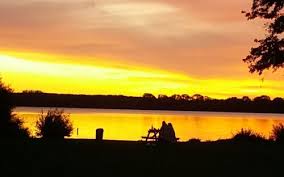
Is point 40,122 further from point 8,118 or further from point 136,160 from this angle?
point 136,160

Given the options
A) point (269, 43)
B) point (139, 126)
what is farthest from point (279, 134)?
point (139, 126)

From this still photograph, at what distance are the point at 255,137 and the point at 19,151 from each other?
47.7 ft

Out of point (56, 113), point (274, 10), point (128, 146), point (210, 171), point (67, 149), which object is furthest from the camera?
point (56, 113)

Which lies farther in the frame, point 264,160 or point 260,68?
point 260,68

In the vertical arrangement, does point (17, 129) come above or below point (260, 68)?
below

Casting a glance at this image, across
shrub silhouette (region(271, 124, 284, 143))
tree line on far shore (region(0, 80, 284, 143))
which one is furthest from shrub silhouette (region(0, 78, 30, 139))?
shrub silhouette (region(271, 124, 284, 143))

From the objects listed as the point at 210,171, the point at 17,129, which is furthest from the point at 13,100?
the point at 210,171

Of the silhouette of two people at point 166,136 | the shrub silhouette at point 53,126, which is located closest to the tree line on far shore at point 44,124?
the shrub silhouette at point 53,126

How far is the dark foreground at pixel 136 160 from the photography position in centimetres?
1906

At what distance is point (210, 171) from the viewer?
1997 cm

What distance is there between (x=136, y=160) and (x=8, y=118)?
13532mm

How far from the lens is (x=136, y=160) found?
72.0ft

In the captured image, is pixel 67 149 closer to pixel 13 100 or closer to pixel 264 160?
pixel 264 160

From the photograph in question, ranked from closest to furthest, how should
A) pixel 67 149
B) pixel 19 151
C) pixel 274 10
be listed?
pixel 19 151 → pixel 67 149 → pixel 274 10
